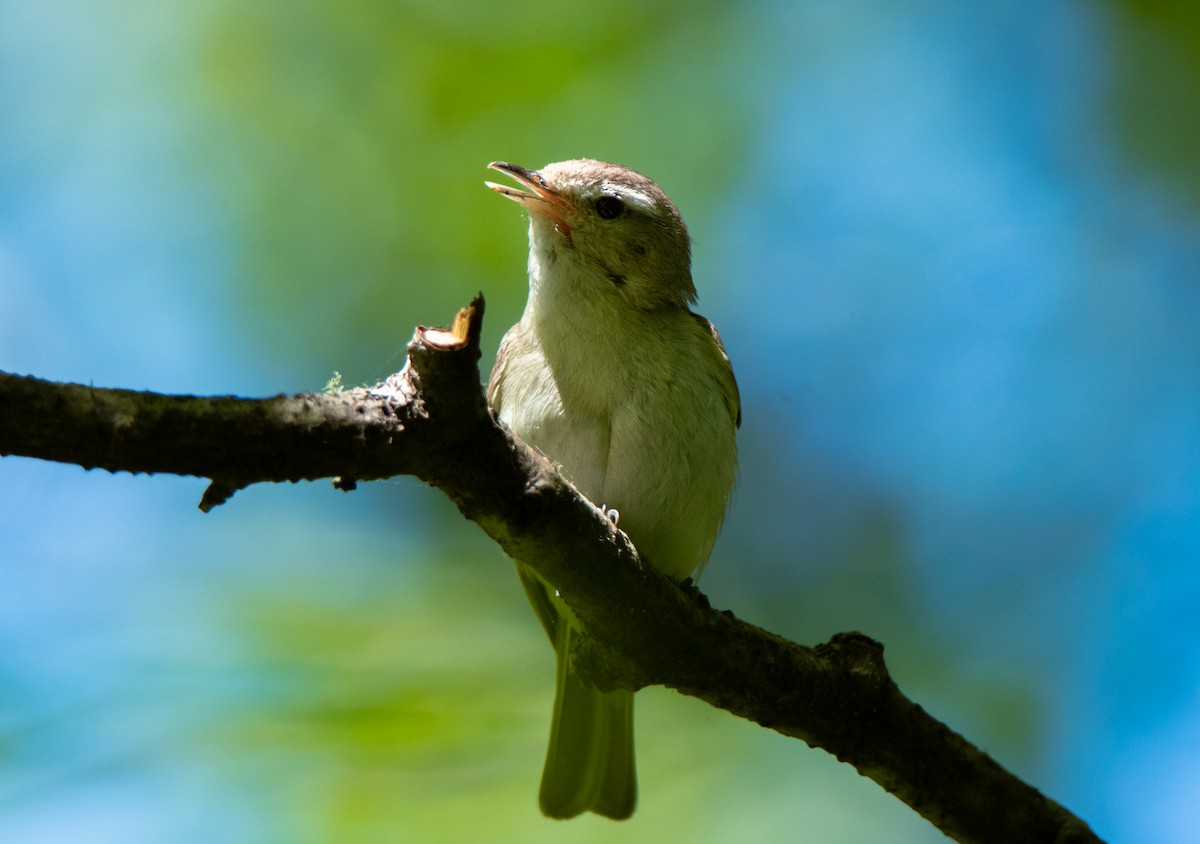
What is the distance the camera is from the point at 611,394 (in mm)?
4301

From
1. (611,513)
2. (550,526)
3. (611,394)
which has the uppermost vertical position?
(611,394)

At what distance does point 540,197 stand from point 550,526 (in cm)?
227

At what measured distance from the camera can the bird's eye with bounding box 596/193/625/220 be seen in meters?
4.72

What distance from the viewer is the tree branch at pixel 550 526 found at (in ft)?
6.86

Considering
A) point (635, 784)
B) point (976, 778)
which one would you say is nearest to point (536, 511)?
point (976, 778)

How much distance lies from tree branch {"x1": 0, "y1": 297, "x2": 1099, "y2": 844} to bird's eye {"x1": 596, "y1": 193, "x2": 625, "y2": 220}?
1.80 metres

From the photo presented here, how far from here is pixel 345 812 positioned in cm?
442

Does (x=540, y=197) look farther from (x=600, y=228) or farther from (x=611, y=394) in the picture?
(x=611, y=394)

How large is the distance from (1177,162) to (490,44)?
462cm

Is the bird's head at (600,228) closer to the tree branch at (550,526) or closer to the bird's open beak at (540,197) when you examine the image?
the bird's open beak at (540,197)

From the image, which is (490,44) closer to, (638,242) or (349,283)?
(349,283)

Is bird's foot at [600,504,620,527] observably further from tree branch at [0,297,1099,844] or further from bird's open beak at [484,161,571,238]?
bird's open beak at [484,161,571,238]

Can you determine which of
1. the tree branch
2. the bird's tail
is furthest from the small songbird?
the tree branch

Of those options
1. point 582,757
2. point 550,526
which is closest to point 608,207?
point 550,526
